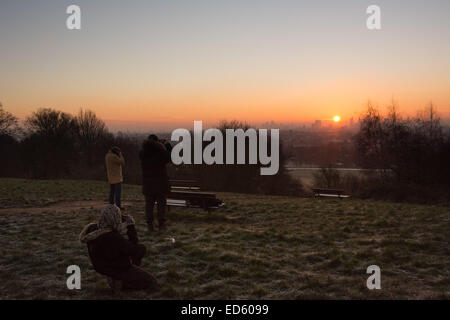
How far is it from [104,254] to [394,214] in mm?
8923

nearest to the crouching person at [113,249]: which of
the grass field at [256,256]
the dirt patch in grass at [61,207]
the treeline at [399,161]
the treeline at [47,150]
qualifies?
the grass field at [256,256]

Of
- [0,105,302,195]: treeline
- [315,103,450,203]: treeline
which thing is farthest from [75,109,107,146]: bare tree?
[315,103,450,203]: treeline

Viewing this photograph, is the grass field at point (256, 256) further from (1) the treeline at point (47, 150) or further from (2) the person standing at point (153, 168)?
(1) the treeline at point (47, 150)

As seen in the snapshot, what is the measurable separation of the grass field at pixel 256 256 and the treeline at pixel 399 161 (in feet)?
37.5

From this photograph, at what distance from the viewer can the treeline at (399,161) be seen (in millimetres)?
21702

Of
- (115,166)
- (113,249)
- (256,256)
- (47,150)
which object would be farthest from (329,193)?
(47,150)

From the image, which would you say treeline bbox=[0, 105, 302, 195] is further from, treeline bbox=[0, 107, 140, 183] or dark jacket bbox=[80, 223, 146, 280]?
dark jacket bbox=[80, 223, 146, 280]

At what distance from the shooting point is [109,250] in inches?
175

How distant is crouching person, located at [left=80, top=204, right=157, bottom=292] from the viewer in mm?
4434
